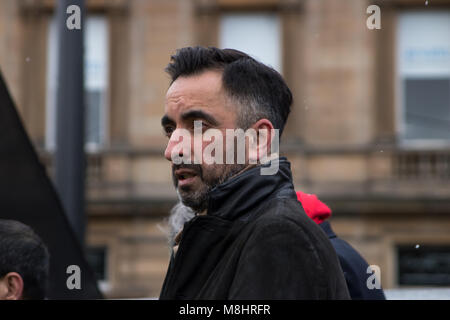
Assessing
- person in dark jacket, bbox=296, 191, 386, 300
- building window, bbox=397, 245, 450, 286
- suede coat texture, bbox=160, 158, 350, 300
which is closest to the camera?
suede coat texture, bbox=160, 158, 350, 300

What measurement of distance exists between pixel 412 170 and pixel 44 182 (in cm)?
1068

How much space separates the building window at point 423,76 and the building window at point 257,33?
194cm

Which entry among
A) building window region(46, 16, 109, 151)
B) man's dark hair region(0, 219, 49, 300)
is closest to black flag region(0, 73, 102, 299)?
man's dark hair region(0, 219, 49, 300)

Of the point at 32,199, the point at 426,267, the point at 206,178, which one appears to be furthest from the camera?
the point at 426,267

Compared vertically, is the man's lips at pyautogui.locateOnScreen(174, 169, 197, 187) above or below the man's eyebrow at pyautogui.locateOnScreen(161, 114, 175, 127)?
below

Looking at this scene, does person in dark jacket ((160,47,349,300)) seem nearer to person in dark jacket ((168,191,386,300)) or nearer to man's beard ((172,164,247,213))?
man's beard ((172,164,247,213))

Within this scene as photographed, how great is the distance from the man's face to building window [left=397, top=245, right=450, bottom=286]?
38.0 ft

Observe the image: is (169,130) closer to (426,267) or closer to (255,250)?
(255,250)

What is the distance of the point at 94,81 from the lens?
14305 mm

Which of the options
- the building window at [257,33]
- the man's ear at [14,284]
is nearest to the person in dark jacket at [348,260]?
the man's ear at [14,284]

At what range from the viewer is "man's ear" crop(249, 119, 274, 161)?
197 centimetres

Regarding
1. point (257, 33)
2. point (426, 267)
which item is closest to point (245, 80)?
point (426, 267)

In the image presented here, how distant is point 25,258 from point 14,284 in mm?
88
